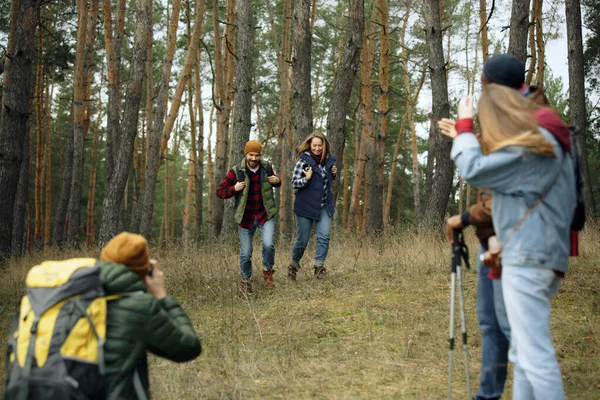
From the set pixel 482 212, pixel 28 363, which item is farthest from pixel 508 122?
pixel 28 363

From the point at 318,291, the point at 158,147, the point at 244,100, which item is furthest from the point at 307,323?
the point at 158,147

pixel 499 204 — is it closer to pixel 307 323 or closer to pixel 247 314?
pixel 307 323

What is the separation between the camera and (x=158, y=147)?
1518 cm

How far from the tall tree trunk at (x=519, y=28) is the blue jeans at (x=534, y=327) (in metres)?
8.03

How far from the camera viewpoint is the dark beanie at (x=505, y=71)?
11.0ft

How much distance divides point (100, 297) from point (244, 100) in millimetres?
10154

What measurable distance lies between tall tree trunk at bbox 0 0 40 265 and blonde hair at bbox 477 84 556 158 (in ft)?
28.0

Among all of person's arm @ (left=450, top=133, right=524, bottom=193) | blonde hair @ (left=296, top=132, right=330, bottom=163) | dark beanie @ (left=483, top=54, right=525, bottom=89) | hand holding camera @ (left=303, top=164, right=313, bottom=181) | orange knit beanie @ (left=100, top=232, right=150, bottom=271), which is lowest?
orange knit beanie @ (left=100, top=232, right=150, bottom=271)

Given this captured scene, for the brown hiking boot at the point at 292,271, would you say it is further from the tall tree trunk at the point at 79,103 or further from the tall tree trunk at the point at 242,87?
the tall tree trunk at the point at 79,103

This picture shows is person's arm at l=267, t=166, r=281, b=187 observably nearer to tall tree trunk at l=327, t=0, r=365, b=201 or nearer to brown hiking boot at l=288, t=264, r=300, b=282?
brown hiking boot at l=288, t=264, r=300, b=282

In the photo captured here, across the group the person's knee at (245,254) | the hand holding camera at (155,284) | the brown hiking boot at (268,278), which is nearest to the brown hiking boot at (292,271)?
the brown hiking boot at (268,278)

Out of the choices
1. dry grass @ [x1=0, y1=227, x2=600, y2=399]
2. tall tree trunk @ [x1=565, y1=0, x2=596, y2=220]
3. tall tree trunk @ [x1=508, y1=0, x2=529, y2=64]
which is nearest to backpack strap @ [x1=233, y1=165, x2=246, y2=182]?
dry grass @ [x1=0, y1=227, x2=600, y2=399]

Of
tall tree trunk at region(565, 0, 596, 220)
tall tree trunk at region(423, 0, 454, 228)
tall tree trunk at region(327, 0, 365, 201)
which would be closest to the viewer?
tall tree trunk at region(423, 0, 454, 228)

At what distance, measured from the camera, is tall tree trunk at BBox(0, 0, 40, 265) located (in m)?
9.69
